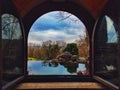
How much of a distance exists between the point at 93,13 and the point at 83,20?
19.6 inches

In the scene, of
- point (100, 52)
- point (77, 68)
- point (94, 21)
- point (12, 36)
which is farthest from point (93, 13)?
point (77, 68)

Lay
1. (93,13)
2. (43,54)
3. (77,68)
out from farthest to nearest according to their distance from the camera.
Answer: (43,54) → (77,68) → (93,13)

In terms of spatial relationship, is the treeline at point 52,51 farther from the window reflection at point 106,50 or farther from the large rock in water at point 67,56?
the window reflection at point 106,50

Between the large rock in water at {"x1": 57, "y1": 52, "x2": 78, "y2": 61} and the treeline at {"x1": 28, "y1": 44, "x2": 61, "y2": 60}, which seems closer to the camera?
the large rock in water at {"x1": 57, "y1": 52, "x2": 78, "y2": 61}

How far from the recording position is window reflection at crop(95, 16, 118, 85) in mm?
5543

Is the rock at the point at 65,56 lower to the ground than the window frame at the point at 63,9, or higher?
lower

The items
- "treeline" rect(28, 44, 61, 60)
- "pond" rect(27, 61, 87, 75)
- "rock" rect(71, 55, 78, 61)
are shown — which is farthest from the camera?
"treeline" rect(28, 44, 61, 60)

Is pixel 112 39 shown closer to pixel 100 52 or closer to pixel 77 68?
pixel 100 52

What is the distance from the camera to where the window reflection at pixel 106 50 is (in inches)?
218

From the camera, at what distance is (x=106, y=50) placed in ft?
21.6

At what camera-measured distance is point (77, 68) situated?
1198cm

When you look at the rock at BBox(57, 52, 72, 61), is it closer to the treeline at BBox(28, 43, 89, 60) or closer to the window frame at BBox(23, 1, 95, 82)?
the treeline at BBox(28, 43, 89, 60)

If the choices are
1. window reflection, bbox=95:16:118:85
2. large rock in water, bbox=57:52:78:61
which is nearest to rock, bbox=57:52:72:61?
large rock in water, bbox=57:52:78:61

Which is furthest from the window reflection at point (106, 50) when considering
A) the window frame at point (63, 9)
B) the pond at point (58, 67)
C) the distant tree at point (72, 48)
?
the distant tree at point (72, 48)
